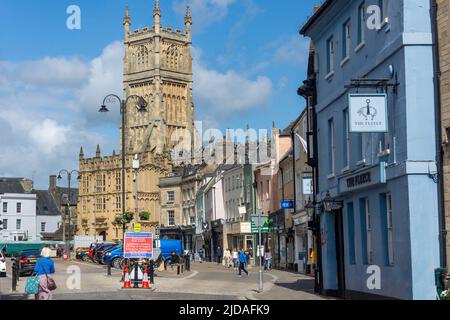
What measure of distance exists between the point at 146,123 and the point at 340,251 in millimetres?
122578

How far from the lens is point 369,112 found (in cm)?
2052

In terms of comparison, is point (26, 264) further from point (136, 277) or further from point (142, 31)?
point (142, 31)

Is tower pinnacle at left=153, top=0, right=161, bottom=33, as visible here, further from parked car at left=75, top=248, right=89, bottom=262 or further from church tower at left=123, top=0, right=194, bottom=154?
parked car at left=75, top=248, right=89, bottom=262

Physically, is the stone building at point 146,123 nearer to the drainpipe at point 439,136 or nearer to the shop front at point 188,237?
the shop front at point 188,237

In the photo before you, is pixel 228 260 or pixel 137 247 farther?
pixel 228 260

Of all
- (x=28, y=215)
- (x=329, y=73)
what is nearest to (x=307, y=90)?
(x=329, y=73)

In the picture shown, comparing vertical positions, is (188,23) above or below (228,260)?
above

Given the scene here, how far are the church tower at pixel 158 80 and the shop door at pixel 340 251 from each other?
117m

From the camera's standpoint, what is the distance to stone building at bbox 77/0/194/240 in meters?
126

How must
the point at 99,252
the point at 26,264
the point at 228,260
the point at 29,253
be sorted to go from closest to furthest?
the point at 26,264, the point at 29,253, the point at 99,252, the point at 228,260

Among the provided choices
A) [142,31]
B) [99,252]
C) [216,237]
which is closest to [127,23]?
[142,31]

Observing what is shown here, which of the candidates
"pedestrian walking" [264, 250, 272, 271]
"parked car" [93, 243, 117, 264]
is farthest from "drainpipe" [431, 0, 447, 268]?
"parked car" [93, 243, 117, 264]

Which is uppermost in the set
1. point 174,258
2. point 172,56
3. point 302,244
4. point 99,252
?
point 172,56

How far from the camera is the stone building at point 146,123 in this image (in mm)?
126062
